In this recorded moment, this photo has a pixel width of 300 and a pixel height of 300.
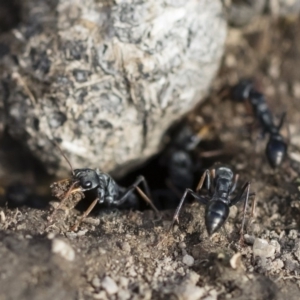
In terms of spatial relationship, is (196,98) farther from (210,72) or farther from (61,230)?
(61,230)

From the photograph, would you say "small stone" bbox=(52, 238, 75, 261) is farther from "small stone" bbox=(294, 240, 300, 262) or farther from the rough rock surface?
"small stone" bbox=(294, 240, 300, 262)

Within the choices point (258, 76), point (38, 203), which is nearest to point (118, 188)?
point (38, 203)

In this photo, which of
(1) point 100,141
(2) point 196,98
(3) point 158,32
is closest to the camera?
(3) point 158,32

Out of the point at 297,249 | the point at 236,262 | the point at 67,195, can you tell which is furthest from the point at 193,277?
the point at 67,195

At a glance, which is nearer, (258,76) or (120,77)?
(120,77)

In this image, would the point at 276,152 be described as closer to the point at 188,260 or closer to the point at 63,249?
the point at 188,260

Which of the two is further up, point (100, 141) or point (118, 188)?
point (100, 141)

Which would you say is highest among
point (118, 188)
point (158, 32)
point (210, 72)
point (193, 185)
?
point (158, 32)

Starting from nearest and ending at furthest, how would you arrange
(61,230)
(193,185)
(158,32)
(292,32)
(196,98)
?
(61,230), (158,32), (196,98), (193,185), (292,32)
